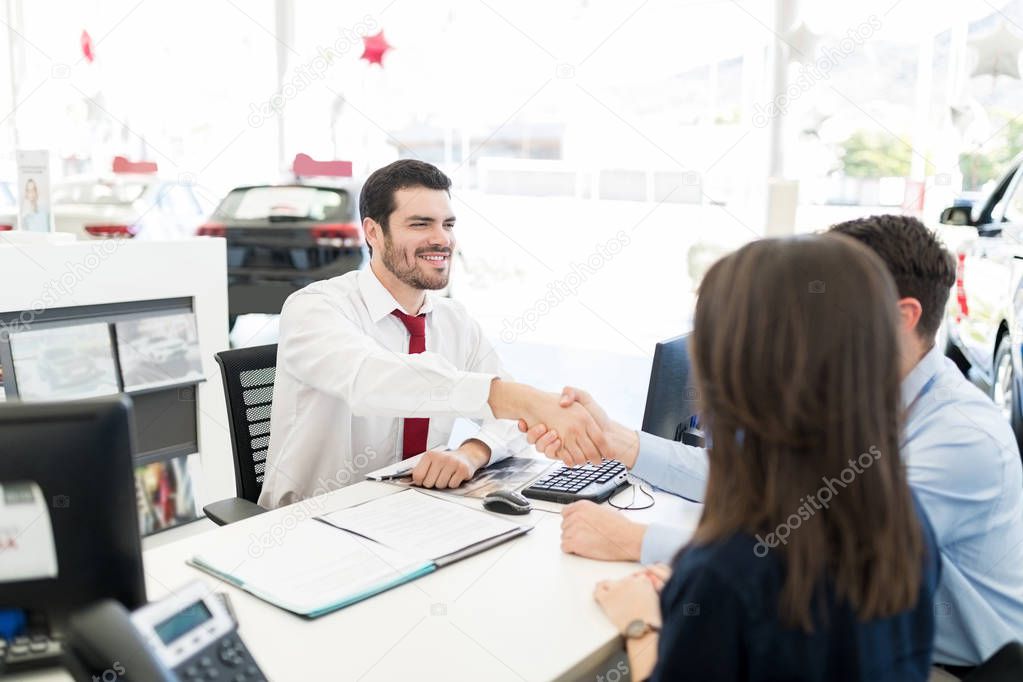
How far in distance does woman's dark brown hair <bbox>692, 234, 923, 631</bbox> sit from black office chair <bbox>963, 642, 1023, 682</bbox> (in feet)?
1.06

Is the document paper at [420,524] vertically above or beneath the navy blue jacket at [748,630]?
beneath

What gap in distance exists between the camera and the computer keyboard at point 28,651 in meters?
0.81

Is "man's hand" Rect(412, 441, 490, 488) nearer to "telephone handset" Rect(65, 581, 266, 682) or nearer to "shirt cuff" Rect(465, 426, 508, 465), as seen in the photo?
"shirt cuff" Rect(465, 426, 508, 465)

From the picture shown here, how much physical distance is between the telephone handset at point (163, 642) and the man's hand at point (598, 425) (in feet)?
2.90

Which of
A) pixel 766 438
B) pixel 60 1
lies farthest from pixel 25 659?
pixel 60 1

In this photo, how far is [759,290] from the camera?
77 centimetres

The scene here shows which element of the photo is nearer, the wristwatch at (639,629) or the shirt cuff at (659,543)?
the wristwatch at (639,629)

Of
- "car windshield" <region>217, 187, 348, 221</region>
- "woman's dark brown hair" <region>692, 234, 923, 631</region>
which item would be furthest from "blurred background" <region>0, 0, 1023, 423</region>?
"woman's dark brown hair" <region>692, 234, 923, 631</region>

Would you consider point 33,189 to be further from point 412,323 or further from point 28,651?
point 28,651

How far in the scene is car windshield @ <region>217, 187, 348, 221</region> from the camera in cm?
537

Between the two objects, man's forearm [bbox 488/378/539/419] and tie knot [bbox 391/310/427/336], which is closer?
man's forearm [bbox 488/378/539/419]

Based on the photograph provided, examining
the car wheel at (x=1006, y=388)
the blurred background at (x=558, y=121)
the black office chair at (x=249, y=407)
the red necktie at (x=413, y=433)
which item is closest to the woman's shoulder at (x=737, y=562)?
the red necktie at (x=413, y=433)

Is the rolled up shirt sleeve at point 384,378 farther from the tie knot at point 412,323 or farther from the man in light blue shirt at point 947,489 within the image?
the man in light blue shirt at point 947,489

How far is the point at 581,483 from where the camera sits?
1.77 meters
